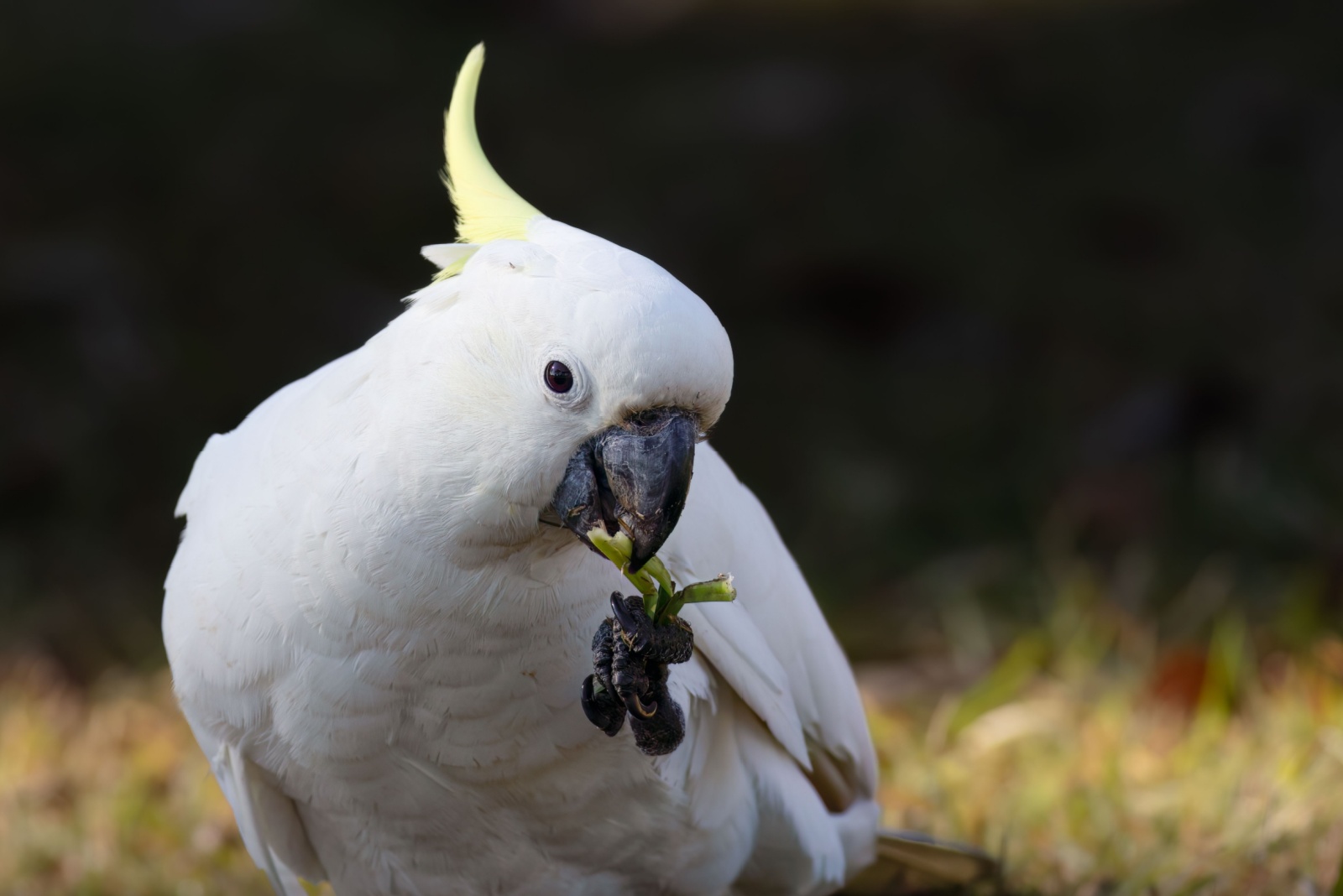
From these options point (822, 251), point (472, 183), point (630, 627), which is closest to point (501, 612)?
point (630, 627)

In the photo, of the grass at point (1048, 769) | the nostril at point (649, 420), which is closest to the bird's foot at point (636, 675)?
the nostril at point (649, 420)

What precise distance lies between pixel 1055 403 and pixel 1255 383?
626mm

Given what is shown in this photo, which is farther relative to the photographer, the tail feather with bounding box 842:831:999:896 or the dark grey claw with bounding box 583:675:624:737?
the tail feather with bounding box 842:831:999:896

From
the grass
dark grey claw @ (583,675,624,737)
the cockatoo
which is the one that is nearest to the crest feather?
the cockatoo

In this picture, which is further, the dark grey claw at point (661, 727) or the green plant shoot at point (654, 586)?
the dark grey claw at point (661, 727)

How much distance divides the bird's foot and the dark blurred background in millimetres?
1856

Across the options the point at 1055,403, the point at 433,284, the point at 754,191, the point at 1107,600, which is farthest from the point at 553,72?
the point at 433,284

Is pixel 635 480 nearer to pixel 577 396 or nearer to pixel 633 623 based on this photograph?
pixel 577 396

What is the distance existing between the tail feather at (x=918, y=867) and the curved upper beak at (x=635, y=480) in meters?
1.10

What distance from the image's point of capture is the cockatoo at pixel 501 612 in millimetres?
1616

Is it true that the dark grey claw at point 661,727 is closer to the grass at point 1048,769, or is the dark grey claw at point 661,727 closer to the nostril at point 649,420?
the nostril at point 649,420

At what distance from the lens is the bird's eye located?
1.59 meters

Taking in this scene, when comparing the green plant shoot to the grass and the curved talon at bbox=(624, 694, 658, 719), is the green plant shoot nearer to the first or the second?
the curved talon at bbox=(624, 694, 658, 719)

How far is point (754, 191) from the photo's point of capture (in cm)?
558
